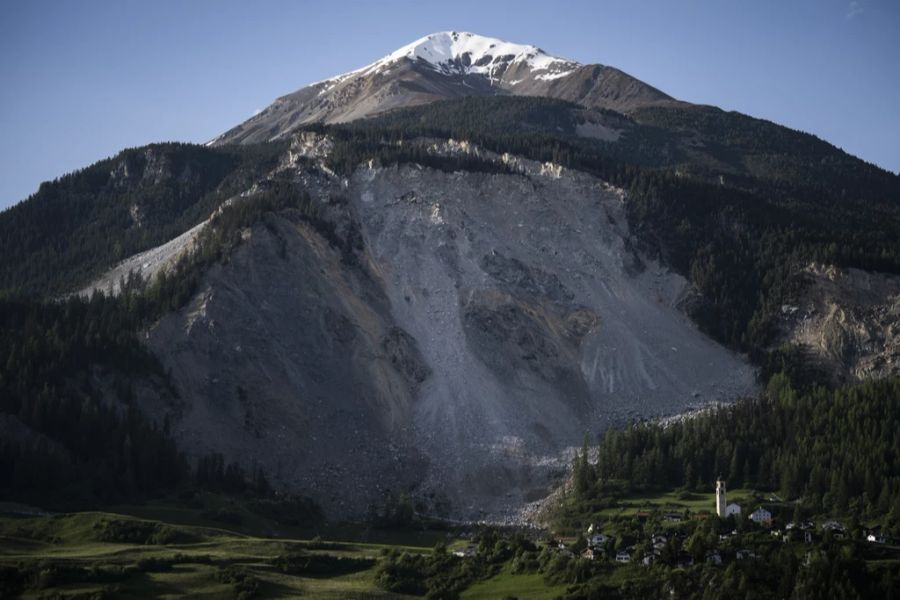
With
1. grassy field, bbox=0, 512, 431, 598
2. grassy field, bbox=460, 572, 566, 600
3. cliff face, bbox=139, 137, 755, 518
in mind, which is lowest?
grassy field, bbox=460, 572, 566, 600

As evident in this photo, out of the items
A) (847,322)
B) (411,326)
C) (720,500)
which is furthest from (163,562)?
(847,322)

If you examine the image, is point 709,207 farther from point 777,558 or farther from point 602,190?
point 777,558

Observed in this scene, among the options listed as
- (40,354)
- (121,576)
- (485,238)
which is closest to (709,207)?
(485,238)

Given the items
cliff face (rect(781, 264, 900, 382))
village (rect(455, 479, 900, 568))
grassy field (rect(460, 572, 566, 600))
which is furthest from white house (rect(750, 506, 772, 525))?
cliff face (rect(781, 264, 900, 382))

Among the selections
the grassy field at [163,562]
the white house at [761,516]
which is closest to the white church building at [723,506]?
the white house at [761,516]

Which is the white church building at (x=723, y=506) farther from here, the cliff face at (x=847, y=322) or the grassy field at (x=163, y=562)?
the cliff face at (x=847, y=322)

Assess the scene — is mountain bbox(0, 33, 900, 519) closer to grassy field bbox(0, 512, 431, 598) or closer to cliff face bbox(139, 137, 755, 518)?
cliff face bbox(139, 137, 755, 518)

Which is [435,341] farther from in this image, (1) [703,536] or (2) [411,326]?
(1) [703,536]
